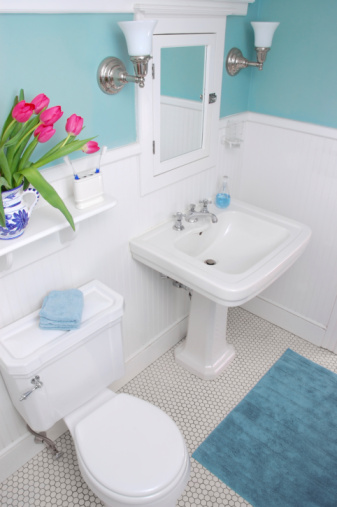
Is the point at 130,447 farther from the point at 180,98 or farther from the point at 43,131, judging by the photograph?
the point at 180,98

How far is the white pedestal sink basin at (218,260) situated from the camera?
61.0 inches

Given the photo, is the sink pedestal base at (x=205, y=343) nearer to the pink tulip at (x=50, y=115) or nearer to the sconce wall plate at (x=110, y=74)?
the sconce wall plate at (x=110, y=74)

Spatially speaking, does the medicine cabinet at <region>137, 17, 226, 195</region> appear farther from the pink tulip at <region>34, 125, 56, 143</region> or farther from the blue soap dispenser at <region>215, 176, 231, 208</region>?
the pink tulip at <region>34, 125, 56, 143</region>

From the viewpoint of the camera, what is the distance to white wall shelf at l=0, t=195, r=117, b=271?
1.19 m

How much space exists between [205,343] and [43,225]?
A: 112cm

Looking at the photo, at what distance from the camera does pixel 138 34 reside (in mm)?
1267

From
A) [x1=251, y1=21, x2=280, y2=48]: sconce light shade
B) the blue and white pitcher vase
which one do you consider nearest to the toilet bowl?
the blue and white pitcher vase

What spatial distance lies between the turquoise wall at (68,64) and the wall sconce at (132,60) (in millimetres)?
26

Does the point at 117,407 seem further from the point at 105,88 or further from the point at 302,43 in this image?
the point at 302,43

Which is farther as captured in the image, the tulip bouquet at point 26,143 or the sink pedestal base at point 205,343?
the sink pedestal base at point 205,343

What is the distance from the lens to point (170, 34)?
1.54 meters

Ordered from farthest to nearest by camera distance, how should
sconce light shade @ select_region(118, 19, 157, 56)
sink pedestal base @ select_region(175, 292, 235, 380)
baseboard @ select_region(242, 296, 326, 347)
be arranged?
baseboard @ select_region(242, 296, 326, 347)
sink pedestal base @ select_region(175, 292, 235, 380)
sconce light shade @ select_region(118, 19, 157, 56)

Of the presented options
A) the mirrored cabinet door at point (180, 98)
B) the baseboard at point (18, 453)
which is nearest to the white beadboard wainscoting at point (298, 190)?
the mirrored cabinet door at point (180, 98)

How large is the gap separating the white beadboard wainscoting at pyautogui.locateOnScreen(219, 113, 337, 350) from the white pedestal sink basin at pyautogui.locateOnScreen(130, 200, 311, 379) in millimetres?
250
